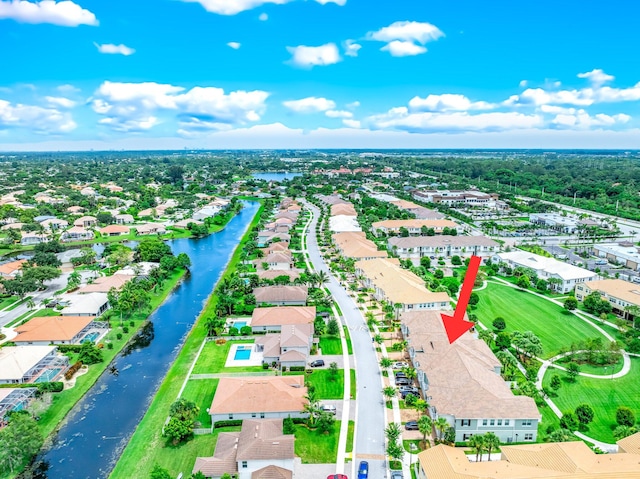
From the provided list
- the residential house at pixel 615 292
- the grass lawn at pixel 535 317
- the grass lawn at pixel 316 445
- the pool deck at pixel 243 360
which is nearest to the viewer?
the grass lawn at pixel 316 445

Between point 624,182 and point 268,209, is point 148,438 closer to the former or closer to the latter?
point 268,209

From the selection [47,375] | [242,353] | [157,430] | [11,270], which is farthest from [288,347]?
[11,270]

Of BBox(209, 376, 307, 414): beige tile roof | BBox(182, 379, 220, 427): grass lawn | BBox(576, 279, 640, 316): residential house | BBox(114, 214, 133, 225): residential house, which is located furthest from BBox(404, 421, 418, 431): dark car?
BBox(114, 214, 133, 225): residential house

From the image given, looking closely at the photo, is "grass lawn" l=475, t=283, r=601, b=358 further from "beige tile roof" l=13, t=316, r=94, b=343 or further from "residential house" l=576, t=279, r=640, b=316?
"beige tile roof" l=13, t=316, r=94, b=343

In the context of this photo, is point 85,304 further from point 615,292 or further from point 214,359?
point 615,292

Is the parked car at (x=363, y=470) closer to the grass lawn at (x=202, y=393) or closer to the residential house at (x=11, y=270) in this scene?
the grass lawn at (x=202, y=393)

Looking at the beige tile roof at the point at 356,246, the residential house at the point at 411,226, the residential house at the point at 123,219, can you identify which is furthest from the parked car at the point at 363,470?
the residential house at the point at 123,219
